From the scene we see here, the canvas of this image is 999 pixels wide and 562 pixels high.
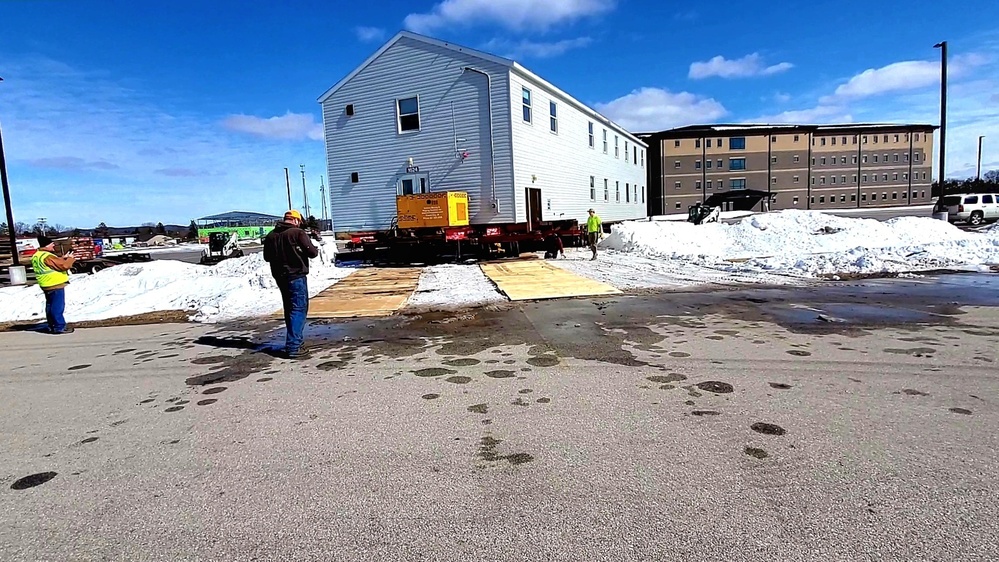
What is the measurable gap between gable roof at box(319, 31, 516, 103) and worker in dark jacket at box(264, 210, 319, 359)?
13.6 m

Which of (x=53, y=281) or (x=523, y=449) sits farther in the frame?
(x=53, y=281)

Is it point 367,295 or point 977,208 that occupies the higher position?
point 977,208

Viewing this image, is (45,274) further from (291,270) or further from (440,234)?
(440,234)

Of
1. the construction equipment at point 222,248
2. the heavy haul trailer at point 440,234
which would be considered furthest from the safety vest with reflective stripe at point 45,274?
the construction equipment at point 222,248

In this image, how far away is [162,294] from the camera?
506 inches

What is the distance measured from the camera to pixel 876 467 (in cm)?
346

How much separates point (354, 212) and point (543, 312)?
45.5 feet

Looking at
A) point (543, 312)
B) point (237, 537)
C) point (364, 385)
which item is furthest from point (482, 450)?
point (543, 312)

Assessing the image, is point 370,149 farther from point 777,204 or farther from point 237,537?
point 777,204

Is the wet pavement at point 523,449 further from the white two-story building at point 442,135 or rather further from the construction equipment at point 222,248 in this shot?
the construction equipment at point 222,248

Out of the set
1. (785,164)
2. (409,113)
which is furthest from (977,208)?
(785,164)

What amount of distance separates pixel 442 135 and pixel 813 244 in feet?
43.5

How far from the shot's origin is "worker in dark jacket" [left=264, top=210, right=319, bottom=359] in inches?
276

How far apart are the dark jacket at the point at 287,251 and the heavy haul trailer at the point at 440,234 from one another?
1090 cm
